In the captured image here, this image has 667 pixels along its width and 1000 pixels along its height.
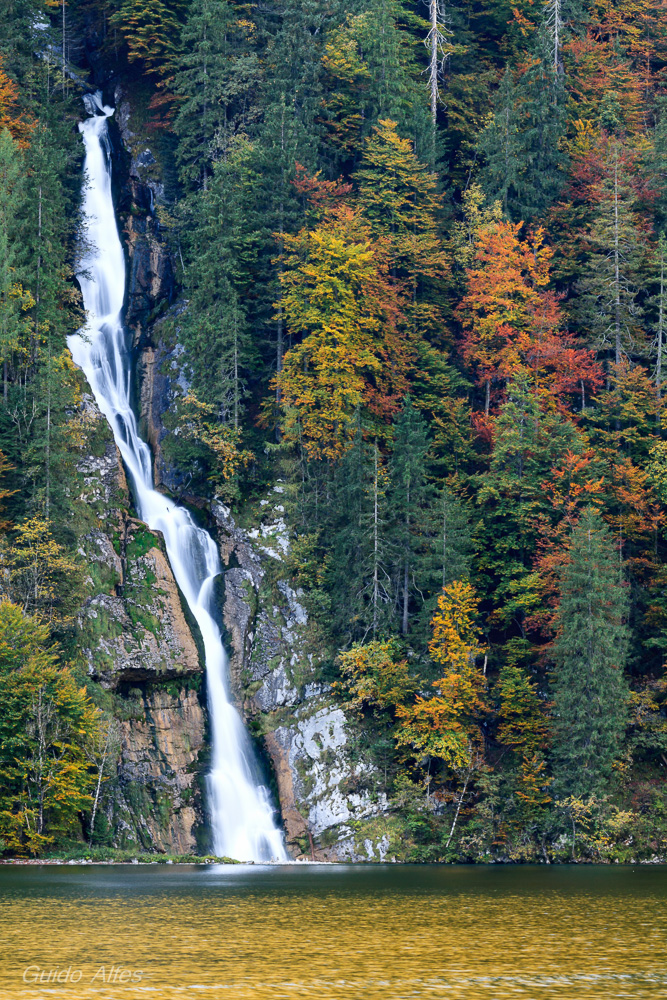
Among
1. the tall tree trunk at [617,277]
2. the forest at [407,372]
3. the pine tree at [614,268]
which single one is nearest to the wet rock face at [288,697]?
the forest at [407,372]

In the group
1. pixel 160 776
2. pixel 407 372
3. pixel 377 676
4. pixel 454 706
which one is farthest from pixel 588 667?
pixel 407 372

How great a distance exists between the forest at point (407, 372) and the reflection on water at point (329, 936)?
9.02m

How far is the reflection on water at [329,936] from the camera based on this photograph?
18391 millimetres

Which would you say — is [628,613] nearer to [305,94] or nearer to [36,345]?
[36,345]

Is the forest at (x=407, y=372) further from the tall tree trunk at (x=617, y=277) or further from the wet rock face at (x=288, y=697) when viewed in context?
the wet rock face at (x=288, y=697)

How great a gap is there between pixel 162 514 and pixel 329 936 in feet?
101

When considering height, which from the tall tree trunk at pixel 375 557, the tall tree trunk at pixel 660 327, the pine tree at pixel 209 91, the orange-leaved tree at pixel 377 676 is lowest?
the orange-leaved tree at pixel 377 676

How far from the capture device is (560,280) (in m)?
61.5

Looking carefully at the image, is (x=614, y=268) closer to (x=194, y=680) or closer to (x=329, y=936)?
(x=194, y=680)

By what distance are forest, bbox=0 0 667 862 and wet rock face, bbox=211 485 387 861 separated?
36.7 inches

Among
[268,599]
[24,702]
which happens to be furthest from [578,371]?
[24,702]

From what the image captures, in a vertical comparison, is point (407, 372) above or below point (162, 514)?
above

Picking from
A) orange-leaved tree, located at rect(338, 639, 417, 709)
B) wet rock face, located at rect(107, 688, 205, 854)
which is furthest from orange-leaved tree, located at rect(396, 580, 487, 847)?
wet rock face, located at rect(107, 688, 205, 854)

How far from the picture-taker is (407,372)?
59031mm
